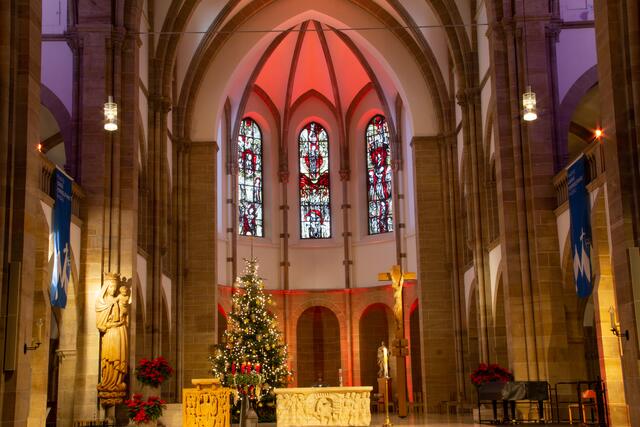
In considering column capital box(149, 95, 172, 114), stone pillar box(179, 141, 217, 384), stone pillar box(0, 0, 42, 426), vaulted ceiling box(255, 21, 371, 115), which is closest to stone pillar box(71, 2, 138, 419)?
column capital box(149, 95, 172, 114)

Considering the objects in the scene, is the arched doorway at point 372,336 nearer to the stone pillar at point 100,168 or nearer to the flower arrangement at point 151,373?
the flower arrangement at point 151,373

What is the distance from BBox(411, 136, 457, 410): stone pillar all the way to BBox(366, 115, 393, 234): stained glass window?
17.7 ft

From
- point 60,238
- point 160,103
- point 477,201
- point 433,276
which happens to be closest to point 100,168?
point 60,238

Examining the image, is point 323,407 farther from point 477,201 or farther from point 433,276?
point 433,276

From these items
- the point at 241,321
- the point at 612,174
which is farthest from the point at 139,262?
the point at 612,174

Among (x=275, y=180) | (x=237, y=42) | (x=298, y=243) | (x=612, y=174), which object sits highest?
(x=237, y=42)

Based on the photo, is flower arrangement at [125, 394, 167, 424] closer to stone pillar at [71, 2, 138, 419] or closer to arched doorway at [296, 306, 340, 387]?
stone pillar at [71, 2, 138, 419]

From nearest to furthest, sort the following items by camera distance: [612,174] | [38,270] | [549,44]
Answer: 1. [612,174]
2. [38,270]
3. [549,44]

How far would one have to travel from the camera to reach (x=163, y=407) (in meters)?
20.2

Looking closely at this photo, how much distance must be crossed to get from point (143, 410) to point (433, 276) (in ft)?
49.7

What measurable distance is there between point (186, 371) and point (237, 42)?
11.6m

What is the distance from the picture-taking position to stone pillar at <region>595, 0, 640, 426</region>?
12844 millimetres

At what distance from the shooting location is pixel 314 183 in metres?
40.0

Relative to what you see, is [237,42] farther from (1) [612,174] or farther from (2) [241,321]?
(1) [612,174]
